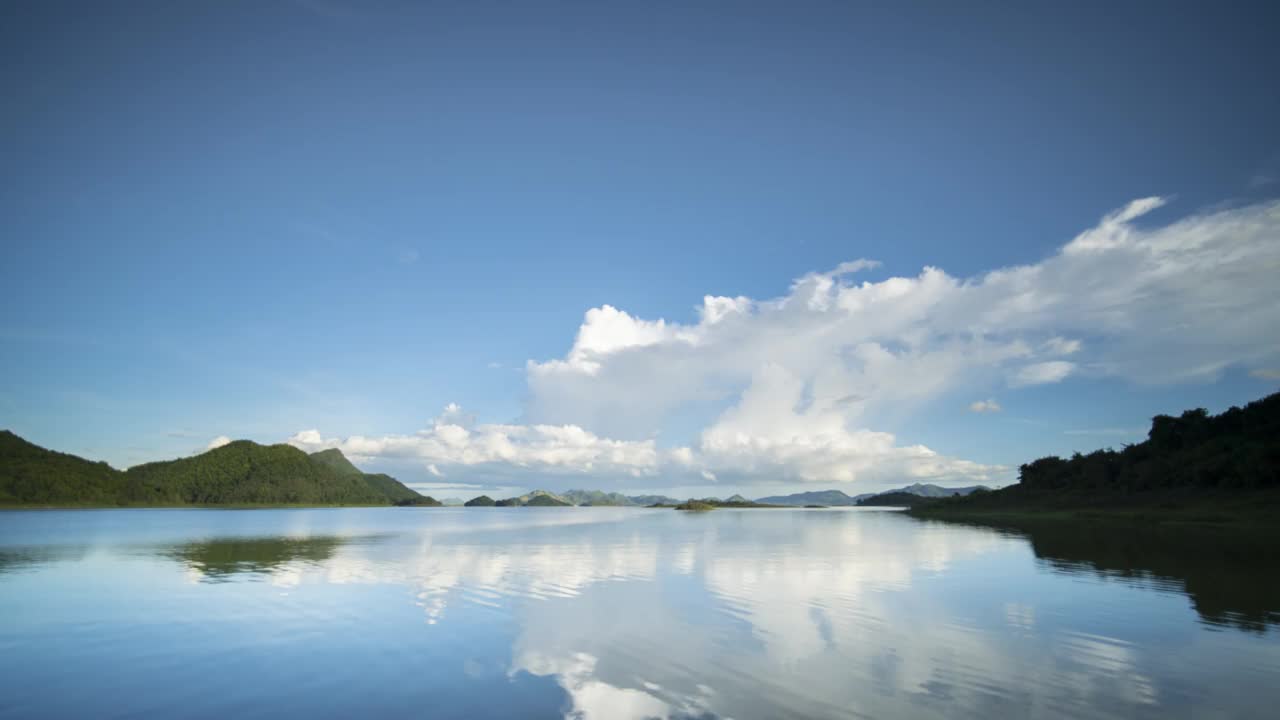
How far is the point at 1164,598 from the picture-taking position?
2500cm

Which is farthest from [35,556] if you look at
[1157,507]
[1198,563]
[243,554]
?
[1157,507]

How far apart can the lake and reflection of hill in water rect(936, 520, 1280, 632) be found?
12.2 inches

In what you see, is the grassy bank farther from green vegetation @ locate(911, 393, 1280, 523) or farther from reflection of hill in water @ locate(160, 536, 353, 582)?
reflection of hill in water @ locate(160, 536, 353, 582)

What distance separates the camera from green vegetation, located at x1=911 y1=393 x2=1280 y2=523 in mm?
80125

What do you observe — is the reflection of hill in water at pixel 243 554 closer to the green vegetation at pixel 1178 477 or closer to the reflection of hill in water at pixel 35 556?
the reflection of hill in water at pixel 35 556

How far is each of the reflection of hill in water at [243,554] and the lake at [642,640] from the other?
0.75 meters

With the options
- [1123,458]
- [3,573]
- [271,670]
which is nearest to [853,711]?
[271,670]

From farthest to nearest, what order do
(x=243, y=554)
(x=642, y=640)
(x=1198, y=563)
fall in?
1. (x=243, y=554)
2. (x=1198, y=563)
3. (x=642, y=640)

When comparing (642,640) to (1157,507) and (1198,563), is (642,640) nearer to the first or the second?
(1198,563)

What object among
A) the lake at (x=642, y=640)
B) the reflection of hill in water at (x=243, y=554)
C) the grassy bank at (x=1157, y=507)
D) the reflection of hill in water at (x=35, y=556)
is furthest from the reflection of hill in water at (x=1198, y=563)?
the reflection of hill in water at (x=35, y=556)

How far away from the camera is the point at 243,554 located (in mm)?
44969

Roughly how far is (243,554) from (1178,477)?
422ft

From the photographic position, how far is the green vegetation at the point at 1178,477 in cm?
8012

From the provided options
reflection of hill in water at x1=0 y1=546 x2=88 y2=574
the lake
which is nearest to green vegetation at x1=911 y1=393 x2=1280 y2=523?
the lake
